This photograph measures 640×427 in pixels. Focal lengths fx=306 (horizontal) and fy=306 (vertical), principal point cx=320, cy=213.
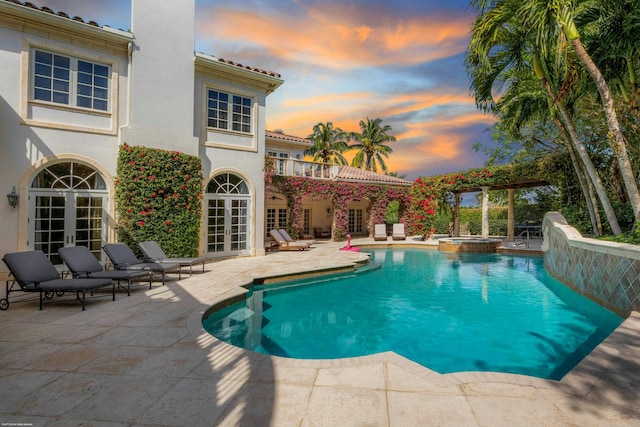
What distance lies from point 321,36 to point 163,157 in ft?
26.3

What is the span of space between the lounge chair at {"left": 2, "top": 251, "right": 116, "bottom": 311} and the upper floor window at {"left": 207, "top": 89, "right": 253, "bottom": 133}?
25.9 feet

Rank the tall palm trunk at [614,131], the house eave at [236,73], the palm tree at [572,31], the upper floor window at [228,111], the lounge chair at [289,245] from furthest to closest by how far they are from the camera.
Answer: the lounge chair at [289,245]
the upper floor window at [228,111]
the house eave at [236,73]
the tall palm trunk at [614,131]
the palm tree at [572,31]

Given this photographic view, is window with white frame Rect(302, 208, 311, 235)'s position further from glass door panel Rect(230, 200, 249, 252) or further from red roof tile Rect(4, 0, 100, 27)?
red roof tile Rect(4, 0, 100, 27)

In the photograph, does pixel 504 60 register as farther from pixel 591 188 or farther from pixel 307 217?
pixel 307 217

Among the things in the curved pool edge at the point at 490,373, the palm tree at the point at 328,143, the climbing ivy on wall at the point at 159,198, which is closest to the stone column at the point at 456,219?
the palm tree at the point at 328,143

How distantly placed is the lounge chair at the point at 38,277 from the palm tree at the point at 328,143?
28.5m

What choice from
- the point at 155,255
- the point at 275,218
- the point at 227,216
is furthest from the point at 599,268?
the point at 275,218

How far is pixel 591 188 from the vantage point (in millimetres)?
11484

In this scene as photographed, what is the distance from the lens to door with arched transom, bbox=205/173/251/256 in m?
12.7

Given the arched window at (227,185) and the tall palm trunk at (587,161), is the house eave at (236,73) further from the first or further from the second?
the tall palm trunk at (587,161)

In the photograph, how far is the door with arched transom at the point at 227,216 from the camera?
12703 mm

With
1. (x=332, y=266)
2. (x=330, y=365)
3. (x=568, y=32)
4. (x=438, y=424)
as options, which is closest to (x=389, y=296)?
(x=332, y=266)

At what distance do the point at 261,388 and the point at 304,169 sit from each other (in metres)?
16.4

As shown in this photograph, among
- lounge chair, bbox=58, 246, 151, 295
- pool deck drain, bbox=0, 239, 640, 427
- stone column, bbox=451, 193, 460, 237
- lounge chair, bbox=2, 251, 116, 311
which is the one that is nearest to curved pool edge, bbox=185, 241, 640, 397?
pool deck drain, bbox=0, 239, 640, 427
